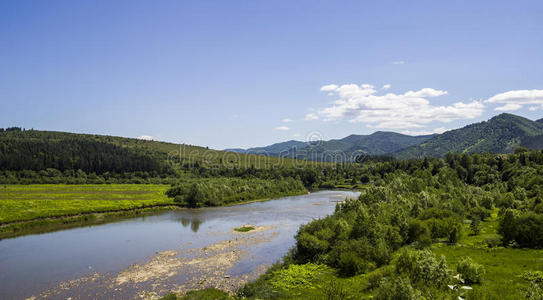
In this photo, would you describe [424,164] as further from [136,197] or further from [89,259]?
[89,259]

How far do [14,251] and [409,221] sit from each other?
58.9 m

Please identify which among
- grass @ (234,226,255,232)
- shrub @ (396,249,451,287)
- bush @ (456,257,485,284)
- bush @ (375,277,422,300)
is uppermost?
bush @ (375,277,422,300)

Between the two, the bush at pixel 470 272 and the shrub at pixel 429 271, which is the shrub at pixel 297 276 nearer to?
the shrub at pixel 429 271

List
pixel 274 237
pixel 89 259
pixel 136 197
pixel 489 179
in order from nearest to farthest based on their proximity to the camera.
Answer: pixel 89 259 < pixel 274 237 < pixel 136 197 < pixel 489 179

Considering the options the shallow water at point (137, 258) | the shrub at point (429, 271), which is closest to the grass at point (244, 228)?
the shallow water at point (137, 258)

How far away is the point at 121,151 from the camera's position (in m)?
184

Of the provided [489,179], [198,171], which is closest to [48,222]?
[198,171]

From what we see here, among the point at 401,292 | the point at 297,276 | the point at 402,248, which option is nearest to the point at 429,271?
the point at 401,292

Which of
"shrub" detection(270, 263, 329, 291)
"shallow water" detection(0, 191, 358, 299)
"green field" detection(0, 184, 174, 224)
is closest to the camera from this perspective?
"shrub" detection(270, 263, 329, 291)

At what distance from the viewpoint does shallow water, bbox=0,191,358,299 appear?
34906 millimetres

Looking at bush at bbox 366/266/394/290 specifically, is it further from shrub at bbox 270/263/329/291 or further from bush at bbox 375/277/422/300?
bush at bbox 375/277/422/300

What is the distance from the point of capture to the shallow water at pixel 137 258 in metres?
34.9

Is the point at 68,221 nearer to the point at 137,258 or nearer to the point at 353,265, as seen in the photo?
the point at 137,258

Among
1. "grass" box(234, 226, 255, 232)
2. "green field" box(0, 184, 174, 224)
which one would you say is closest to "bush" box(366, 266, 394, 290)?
"grass" box(234, 226, 255, 232)
